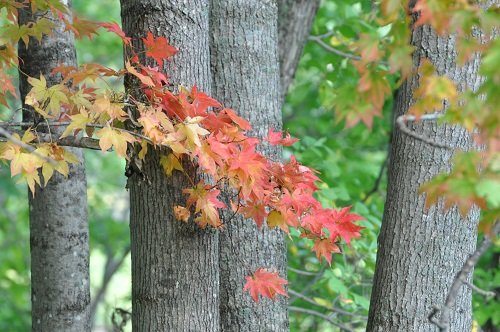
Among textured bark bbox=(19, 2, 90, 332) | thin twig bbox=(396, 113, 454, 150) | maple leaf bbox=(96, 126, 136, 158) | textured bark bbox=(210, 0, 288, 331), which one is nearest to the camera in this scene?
thin twig bbox=(396, 113, 454, 150)

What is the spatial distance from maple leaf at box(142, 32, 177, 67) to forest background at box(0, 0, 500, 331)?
21.2 inches

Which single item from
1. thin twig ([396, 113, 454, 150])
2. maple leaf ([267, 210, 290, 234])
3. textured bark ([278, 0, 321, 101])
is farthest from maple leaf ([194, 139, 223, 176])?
textured bark ([278, 0, 321, 101])

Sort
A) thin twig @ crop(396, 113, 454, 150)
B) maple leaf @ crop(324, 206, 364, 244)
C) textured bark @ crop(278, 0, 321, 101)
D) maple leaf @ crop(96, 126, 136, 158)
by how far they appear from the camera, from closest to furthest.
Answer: thin twig @ crop(396, 113, 454, 150) → maple leaf @ crop(96, 126, 136, 158) → maple leaf @ crop(324, 206, 364, 244) → textured bark @ crop(278, 0, 321, 101)

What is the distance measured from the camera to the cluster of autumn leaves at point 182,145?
7.50 feet

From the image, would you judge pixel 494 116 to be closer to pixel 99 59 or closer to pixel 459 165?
pixel 459 165

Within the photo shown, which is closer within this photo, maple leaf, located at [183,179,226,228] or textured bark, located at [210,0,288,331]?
maple leaf, located at [183,179,226,228]

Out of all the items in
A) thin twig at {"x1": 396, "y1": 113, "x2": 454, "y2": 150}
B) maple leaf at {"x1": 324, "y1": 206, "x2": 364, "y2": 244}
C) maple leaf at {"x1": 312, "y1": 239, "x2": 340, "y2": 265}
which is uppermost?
thin twig at {"x1": 396, "y1": 113, "x2": 454, "y2": 150}

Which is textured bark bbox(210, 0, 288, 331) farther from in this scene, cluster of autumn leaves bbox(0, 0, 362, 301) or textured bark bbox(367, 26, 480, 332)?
textured bark bbox(367, 26, 480, 332)

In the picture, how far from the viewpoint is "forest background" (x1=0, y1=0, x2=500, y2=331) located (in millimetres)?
4355

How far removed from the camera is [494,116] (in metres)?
1.40

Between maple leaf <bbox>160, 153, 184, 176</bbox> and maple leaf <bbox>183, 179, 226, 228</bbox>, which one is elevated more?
maple leaf <bbox>160, 153, 184, 176</bbox>

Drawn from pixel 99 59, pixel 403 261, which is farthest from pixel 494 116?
pixel 99 59

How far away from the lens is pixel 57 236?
127 inches

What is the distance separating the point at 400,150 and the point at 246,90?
2.45 ft
